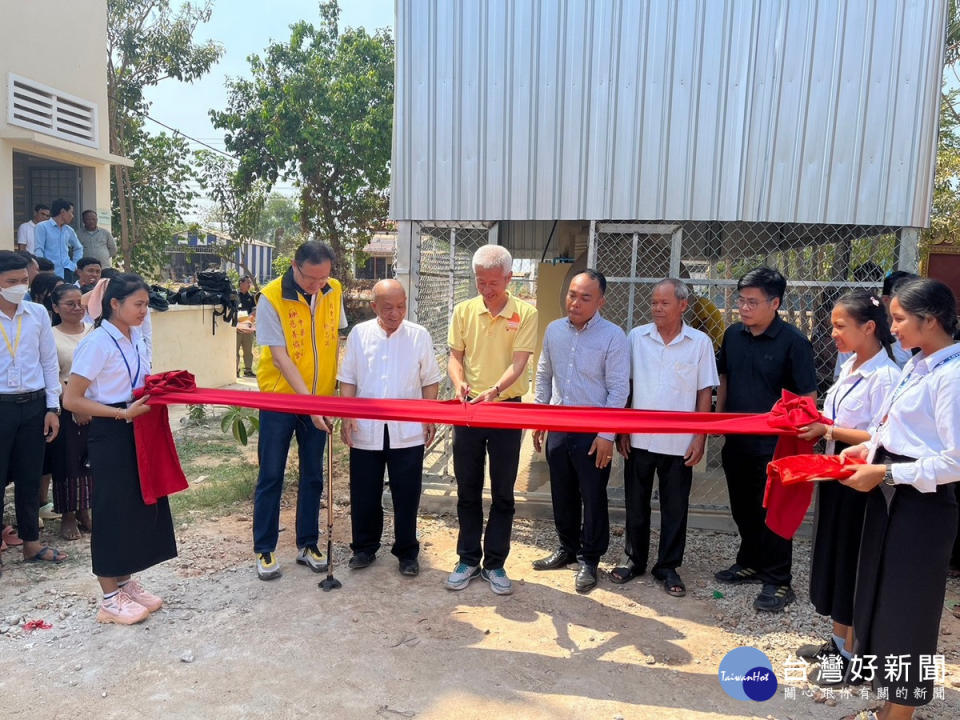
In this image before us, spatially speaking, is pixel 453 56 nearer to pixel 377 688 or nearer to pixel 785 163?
pixel 785 163

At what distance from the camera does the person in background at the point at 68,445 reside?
4488 mm

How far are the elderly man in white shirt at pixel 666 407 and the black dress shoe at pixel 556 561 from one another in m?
Answer: 0.30

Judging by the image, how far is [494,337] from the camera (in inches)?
159

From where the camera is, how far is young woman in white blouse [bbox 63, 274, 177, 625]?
3359 mm

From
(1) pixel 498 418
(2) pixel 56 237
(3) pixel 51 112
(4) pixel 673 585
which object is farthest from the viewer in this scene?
(3) pixel 51 112

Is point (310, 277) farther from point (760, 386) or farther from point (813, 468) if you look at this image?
point (813, 468)

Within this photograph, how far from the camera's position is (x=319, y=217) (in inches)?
780

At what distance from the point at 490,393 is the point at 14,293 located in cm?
271

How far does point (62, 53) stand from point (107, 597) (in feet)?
30.5

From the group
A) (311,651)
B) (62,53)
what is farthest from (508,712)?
(62,53)

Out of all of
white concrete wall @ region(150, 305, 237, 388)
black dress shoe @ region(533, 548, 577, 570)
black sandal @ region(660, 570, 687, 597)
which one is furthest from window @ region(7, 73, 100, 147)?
black sandal @ region(660, 570, 687, 597)

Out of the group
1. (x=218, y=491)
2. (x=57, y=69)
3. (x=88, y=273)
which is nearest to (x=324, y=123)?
(x=57, y=69)

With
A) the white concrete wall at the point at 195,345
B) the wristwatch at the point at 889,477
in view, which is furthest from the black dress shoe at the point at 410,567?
the white concrete wall at the point at 195,345

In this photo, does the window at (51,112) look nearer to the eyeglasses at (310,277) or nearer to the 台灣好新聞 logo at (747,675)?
the eyeglasses at (310,277)
